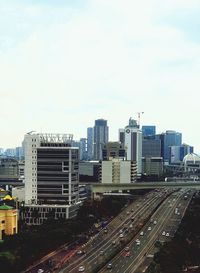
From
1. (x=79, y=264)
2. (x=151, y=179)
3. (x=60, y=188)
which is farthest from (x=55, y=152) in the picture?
(x=151, y=179)

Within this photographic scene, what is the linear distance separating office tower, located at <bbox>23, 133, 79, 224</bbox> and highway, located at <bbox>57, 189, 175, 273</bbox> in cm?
634

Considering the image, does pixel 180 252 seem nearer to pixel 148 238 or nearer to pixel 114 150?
pixel 148 238

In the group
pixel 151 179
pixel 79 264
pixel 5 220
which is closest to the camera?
pixel 79 264

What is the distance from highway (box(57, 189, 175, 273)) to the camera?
1719 inches

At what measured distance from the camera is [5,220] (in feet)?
173

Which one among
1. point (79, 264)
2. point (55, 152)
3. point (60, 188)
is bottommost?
point (79, 264)

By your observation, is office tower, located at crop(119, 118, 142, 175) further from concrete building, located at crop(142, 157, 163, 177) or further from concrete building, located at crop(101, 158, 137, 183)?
concrete building, located at crop(101, 158, 137, 183)

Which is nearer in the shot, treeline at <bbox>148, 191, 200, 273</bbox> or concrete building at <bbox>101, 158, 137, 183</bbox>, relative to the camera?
treeline at <bbox>148, 191, 200, 273</bbox>

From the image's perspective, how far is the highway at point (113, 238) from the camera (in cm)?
4367

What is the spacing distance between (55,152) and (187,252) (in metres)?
24.8

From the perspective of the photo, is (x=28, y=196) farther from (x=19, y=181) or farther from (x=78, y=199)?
(x=19, y=181)

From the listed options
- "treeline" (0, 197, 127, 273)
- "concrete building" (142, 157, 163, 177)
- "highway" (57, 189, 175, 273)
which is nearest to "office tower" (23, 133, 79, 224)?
"treeline" (0, 197, 127, 273)

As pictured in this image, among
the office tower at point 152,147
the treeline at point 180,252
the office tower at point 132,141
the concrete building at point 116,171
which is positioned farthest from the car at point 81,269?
the office tower at point 152,147

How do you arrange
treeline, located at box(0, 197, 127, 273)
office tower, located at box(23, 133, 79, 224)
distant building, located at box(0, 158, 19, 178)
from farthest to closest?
distant building, located at box(0, 158, 19, 178), office tower, located at box(23, 133, 79, 224), treeline, located at box(0, 197, 127, 273)
